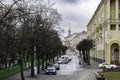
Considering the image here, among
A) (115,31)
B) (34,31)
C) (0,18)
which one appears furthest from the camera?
(115,31)

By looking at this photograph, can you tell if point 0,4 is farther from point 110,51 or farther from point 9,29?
point 110,51

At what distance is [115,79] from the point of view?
1736 inches

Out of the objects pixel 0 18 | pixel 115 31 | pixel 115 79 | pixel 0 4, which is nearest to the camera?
pixel 0 4

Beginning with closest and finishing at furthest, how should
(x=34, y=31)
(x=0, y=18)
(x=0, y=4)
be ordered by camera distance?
(x=0, y=4)
(x=0, y=18)
(x=34, y=31)

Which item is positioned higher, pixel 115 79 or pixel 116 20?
pixel 116 20

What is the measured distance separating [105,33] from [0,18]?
6494 centimetres

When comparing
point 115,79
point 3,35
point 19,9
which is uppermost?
point 19,9

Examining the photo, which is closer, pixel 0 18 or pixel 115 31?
pixel 0 18

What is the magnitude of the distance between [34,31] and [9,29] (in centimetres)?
2555

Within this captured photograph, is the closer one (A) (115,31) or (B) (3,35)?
(B) (3,35)

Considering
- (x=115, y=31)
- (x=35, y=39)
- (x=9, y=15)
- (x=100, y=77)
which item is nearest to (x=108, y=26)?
(x=115, y=31)

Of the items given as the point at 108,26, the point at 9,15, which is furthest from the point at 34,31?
the point at 108,26

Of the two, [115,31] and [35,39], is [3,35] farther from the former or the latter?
[115,31]

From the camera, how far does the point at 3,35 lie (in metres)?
26.9
